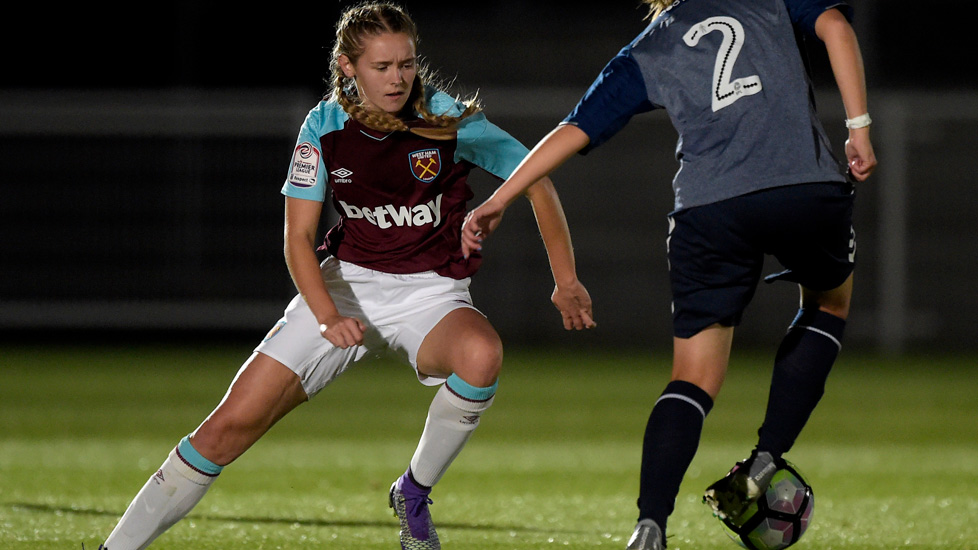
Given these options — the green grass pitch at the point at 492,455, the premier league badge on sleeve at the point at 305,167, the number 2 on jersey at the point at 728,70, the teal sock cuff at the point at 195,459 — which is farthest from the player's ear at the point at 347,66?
the green grass pitch at the point at 492,455

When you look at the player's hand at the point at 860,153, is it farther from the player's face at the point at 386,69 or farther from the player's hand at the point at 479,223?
the player's face at the point at 386,69

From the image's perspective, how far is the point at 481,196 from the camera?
1330 centimetres

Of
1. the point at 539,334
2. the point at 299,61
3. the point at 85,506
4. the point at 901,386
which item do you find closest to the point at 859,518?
the point at 85,506

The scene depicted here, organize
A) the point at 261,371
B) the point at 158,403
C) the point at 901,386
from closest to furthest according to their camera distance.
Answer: the point at 261,371
the point at 158,403
the point at 901,386

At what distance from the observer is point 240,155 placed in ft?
44.6

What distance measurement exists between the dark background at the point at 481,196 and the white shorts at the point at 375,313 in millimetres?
8657

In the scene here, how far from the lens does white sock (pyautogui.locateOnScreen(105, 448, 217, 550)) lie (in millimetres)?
3883

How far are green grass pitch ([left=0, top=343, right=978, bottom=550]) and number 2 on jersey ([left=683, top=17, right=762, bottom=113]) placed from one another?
1567 millimetres

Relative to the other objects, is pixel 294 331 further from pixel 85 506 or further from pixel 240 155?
pixel 240 155

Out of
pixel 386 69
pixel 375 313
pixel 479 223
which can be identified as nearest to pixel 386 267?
pixel 375 313

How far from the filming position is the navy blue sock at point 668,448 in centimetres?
370

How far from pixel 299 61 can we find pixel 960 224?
719cm

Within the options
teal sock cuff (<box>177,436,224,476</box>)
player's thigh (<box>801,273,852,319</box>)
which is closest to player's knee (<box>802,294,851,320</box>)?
player's thigh (<box>801,273,852,319</box>)

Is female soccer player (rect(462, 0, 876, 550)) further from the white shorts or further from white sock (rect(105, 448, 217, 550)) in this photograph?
white sock (rect(105, 448, 217, 550))
